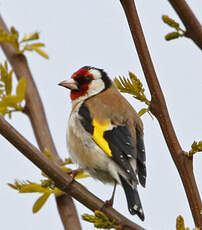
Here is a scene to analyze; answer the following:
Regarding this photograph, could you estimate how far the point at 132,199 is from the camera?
7.75ft

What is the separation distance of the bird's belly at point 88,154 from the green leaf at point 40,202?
0.67m

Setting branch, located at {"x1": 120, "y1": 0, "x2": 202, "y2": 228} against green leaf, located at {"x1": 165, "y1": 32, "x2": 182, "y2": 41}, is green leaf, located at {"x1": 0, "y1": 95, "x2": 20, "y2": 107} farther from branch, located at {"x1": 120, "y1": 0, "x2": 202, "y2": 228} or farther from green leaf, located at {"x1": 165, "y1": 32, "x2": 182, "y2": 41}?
green leaf, located at {"x1": 165, "y1": 32, "x2": 182, "y2": 41}

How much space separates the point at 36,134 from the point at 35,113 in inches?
5.6

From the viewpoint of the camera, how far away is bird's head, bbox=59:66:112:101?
371 cm

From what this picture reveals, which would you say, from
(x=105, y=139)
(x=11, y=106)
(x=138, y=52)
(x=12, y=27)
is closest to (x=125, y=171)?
(x=105, y=139)

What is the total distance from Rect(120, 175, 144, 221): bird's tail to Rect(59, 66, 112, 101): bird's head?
4.03 ft

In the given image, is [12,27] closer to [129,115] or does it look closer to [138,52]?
[129,115]

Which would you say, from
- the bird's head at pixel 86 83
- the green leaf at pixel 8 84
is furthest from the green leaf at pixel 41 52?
the bird's head at pixel 86 83

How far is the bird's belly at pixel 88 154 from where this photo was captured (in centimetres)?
277

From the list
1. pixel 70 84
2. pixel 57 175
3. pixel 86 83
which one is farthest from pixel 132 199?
pixel 86 83

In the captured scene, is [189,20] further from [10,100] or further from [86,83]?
[86,83]

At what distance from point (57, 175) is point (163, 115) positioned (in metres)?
0.51

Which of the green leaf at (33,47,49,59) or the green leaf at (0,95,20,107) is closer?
the green leaf at (0,95,20,107)

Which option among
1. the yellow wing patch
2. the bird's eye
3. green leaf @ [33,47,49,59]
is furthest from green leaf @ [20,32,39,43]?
the bird's eye
